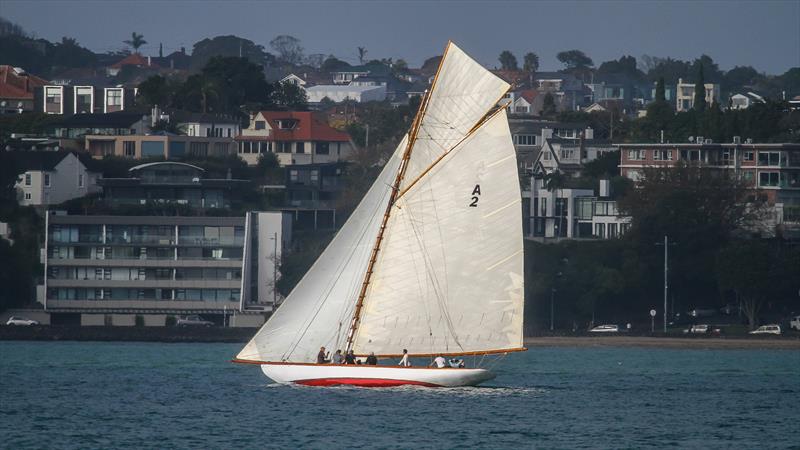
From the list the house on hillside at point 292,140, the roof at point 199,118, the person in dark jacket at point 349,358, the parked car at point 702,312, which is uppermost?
the roof at point 199,118

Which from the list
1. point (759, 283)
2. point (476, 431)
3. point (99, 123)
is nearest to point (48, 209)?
point (99, 123)

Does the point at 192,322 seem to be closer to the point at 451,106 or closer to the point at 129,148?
the point at 129,148

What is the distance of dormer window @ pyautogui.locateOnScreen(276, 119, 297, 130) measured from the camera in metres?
180

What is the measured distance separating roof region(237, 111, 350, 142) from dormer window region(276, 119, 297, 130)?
1.00 ft

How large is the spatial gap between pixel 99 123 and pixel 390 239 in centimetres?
11205

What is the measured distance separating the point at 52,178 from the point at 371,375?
9048 centimetres

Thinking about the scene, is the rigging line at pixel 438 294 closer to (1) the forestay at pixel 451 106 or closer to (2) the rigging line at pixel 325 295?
(2) the rigging line at pixel 325 295

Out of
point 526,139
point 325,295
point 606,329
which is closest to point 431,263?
point 325,295

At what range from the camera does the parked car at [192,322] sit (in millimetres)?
123375

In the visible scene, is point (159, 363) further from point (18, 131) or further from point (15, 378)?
point (18, 131)

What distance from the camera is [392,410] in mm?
58938

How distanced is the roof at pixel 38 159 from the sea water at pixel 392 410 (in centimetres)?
6500

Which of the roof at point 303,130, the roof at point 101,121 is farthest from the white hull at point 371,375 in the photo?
the roof at point 303,130

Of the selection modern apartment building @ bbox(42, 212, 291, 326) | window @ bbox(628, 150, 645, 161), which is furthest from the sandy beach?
window @ bbox(628, 150, 645, 161)
